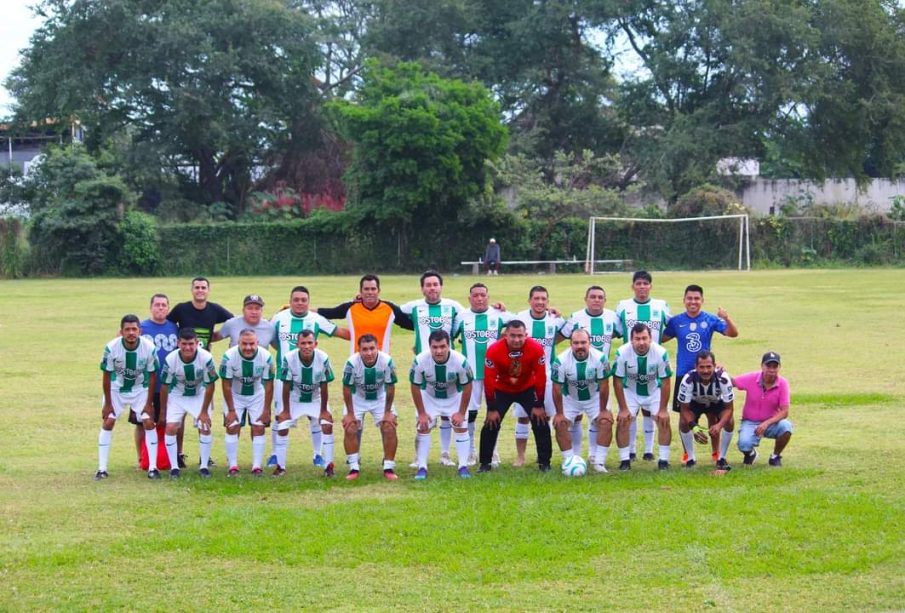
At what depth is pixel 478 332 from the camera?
489 inches

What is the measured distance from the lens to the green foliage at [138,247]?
49.1m

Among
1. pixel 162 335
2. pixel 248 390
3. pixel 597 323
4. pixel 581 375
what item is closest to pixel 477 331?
pixel 597 323

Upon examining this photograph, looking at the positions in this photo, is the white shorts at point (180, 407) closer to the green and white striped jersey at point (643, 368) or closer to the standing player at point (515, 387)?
the standing player at point (515, 387)

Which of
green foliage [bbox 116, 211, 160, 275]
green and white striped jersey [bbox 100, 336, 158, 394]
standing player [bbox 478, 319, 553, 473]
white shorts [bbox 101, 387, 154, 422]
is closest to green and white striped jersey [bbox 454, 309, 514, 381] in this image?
standing player [bbox 478, 319, 553, 473]

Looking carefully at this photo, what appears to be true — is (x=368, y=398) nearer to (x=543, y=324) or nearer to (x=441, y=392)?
(x=441, y=392)

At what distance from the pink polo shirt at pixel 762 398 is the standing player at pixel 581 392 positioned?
1.40m

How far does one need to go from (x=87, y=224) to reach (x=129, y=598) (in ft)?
140

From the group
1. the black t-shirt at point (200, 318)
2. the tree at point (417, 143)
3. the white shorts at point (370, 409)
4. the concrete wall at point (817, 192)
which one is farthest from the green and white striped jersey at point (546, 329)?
the concrete wall at point (817, 192)

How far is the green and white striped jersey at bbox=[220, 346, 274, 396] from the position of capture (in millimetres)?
11492

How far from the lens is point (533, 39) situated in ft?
195

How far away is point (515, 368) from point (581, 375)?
2.31ft

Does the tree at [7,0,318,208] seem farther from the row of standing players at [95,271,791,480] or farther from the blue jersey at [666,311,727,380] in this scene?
the blue jersey at [666,311,727,380]

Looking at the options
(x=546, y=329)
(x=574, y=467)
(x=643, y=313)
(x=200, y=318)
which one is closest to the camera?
(x=574, y=467)

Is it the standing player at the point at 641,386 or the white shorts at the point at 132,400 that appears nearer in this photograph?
the standing player at the point at 641,386
